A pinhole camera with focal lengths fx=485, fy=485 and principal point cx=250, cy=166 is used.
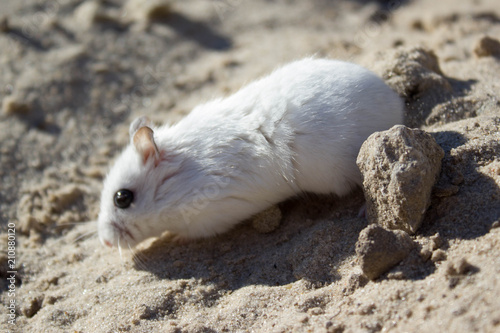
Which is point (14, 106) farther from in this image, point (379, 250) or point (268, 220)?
point (379, 250)

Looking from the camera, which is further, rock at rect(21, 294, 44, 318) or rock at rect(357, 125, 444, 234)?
rock at rect(21, 294, 44, 318)

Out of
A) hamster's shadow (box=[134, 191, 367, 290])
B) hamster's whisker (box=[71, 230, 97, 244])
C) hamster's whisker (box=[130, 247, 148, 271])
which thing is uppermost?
hamster's shadow (box=[134, 191, 367, 290])

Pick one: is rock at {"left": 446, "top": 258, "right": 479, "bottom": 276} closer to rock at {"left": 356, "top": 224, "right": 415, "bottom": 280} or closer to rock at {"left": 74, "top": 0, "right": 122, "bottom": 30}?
rock at {"left": 356, "top": 224, "right": 415, "bottom": 280}

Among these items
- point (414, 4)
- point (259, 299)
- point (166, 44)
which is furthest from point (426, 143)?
point (414, 4)

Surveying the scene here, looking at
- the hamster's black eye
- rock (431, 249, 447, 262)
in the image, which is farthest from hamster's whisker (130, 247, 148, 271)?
rock (431, 249, 447, 262)

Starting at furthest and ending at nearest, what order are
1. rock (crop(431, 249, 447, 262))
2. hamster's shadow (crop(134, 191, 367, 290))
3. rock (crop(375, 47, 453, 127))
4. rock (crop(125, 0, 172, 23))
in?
1. rock (crop(125, 0, 172, 23))
2. rock (crop(375, 47, 453, 127))
3. hamster's shadow (crop(134, 191, 367, 290))
4. rock (crop(431, 249, 447, 262))

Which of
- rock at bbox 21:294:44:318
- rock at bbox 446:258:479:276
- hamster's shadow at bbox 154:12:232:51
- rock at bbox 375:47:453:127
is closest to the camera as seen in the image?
rock at bbox 446:258:479:276

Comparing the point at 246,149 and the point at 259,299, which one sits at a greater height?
the point at 246,149

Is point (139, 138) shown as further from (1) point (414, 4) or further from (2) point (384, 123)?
(1) point (414, 4)
